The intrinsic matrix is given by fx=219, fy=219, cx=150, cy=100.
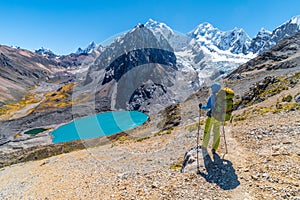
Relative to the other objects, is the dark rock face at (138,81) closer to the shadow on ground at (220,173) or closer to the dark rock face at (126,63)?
the dark rock face at (126,63)

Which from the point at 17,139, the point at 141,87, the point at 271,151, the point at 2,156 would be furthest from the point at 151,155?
the point at 141,87

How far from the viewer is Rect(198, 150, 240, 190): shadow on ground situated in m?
8.13

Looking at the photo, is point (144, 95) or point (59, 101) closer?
point (144, 95)

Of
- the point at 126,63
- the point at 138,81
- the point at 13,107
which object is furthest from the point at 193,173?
the point at 13,107

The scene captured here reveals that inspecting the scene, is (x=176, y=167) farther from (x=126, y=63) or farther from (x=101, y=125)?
(x=126, y=63)

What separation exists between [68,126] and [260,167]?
4080 inches

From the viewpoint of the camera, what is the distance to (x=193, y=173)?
9359mm

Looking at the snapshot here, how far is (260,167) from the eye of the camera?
8.51 meters

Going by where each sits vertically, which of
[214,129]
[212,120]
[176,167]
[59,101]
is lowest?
[176,167]

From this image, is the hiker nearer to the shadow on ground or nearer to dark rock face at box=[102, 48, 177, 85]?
the shadow on ground

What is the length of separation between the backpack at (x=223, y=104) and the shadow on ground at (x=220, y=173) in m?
1.86

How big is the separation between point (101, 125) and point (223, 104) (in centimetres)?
9085

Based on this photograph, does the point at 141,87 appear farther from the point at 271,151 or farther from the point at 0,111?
the point at 271,151

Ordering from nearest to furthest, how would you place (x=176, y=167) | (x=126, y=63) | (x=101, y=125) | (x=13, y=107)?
(x=176, y=167), (x=101, y=125), (x=13, y=107), (x=126, y=63)
